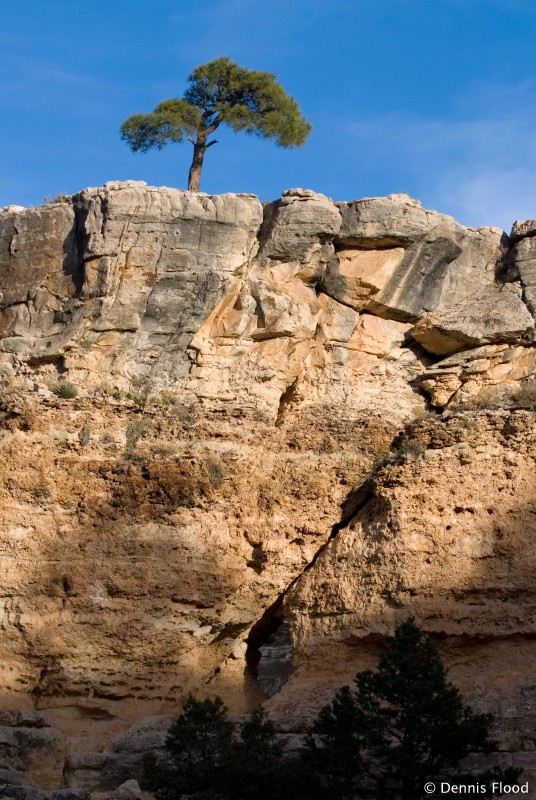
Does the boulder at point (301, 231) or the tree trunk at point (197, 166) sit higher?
the tree trunk at point (197, 166)

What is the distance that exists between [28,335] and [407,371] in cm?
799

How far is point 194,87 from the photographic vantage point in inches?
1192

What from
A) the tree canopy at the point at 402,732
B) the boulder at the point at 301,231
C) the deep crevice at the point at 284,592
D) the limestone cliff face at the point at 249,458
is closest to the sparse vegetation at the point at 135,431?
the limestone cliff face at the point at 249,458

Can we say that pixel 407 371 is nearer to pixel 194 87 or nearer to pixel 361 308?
pixel 361 308

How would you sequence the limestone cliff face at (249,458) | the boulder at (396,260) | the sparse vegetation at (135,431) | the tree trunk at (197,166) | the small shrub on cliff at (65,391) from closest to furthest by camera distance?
1. the limestone cliff face at (249,458)
2. the sparse vegetation at (135,431)
3. the small shrub on cliff at (65,391)
4. the boulder at (396,260)
5. the tree trunk at (197,166)

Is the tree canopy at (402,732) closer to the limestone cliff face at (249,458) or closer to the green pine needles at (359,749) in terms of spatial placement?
the green pine needles at (359,749)

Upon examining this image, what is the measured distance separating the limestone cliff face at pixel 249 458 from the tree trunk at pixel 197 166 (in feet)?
11.3

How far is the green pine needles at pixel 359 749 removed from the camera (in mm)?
15711

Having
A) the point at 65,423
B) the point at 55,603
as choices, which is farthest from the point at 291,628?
the point at 65,423

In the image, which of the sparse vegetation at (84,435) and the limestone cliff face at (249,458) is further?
the sparse vegetation at (84,435)

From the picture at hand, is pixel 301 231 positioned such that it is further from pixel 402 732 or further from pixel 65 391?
pixel 402 732

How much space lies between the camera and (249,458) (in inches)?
846

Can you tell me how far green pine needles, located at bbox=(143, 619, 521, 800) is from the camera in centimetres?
1571

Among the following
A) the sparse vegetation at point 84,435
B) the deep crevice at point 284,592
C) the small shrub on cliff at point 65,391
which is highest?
the small shrub on cliff at point 65,391
